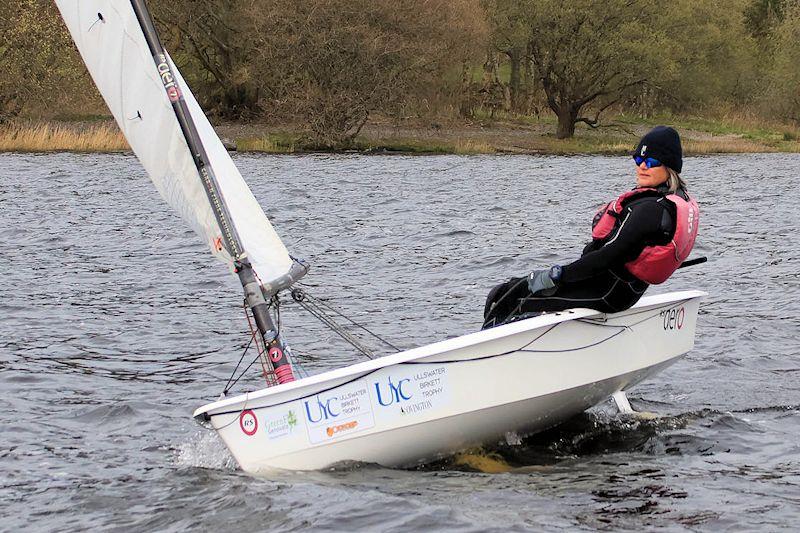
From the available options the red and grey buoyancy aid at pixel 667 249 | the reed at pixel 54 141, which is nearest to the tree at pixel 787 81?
the reed at pixel 54 141

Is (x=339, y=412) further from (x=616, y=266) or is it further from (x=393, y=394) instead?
(x=616, y=266)

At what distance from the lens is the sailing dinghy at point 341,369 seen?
5.96 meters

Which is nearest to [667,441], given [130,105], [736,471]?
[736,471]

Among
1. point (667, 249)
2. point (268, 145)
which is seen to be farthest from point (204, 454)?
point (268, 145)

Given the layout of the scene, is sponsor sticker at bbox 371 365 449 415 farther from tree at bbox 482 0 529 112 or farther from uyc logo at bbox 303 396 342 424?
tree at bbox 482 0 529 112

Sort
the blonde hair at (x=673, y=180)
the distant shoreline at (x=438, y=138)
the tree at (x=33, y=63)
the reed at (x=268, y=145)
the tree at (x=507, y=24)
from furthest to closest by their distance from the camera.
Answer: the tree at (x=507, y=24) < the reed at (x=268, y=145) < the tree at (x=33, y=63) < the distant shoreline at (x=438, y=138) < the blonde hair at (x=673, y=180)

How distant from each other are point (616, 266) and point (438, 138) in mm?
34035

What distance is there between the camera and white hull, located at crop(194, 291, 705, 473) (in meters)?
5.92

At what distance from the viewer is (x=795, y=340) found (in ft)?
32.2

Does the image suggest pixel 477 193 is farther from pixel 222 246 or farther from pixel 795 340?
pixel 222 246

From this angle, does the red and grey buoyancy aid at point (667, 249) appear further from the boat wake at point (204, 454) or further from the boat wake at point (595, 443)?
the boat wake at point (204, 454)

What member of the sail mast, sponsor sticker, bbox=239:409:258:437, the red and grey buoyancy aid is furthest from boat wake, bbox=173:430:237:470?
the red and grey buoyancy aid

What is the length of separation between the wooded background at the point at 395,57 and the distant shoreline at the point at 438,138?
74cm

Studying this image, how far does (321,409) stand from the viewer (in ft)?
19.6
